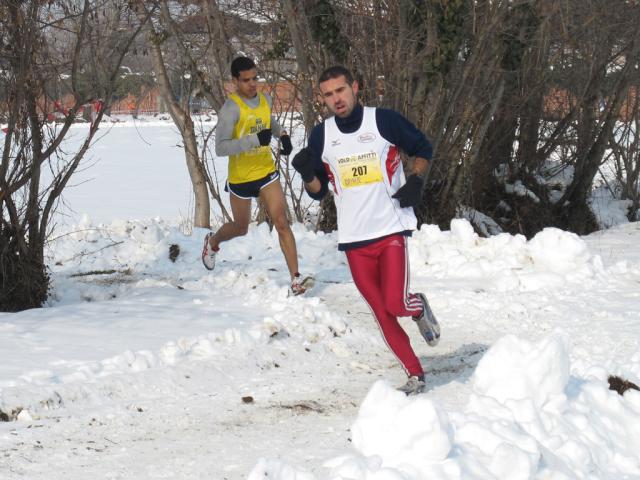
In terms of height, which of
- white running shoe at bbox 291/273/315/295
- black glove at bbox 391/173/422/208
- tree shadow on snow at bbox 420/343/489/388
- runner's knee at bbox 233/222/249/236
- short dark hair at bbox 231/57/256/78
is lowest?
tree shadow on snow at bbox 420/343/489/388

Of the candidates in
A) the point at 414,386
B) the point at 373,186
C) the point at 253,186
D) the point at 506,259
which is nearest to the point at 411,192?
the point at 373,186

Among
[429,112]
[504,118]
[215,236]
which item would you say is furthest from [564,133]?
[215,236]

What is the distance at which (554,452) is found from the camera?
15.5 feet

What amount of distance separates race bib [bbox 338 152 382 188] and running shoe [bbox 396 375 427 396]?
3.70 ft

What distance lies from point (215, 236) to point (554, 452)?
17.1 feet

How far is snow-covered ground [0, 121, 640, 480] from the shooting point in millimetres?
4562

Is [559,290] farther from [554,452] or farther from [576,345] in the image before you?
[554,452]

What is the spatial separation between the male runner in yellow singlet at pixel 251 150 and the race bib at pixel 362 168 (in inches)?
94.8

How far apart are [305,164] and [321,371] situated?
1.46m

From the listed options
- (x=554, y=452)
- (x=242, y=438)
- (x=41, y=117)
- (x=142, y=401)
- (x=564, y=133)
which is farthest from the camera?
(x=564, y=133)

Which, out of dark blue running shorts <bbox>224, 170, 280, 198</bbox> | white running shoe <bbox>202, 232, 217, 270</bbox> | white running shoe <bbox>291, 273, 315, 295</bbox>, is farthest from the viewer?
white running shoe <bbox>202, 232, 217, 270</bbox>

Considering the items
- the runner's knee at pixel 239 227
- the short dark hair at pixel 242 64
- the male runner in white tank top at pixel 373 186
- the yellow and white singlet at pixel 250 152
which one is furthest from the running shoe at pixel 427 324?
the runner's knee at pixel 239 227

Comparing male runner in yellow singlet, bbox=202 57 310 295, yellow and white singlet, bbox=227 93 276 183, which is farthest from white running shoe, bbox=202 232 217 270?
yellow and white singlet, bbox=227 93 276 183

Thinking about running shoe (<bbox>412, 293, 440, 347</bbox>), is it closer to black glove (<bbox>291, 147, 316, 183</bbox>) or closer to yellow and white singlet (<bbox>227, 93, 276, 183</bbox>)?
black glove (<bbox>291, 147, 316, 183</bbox>)
